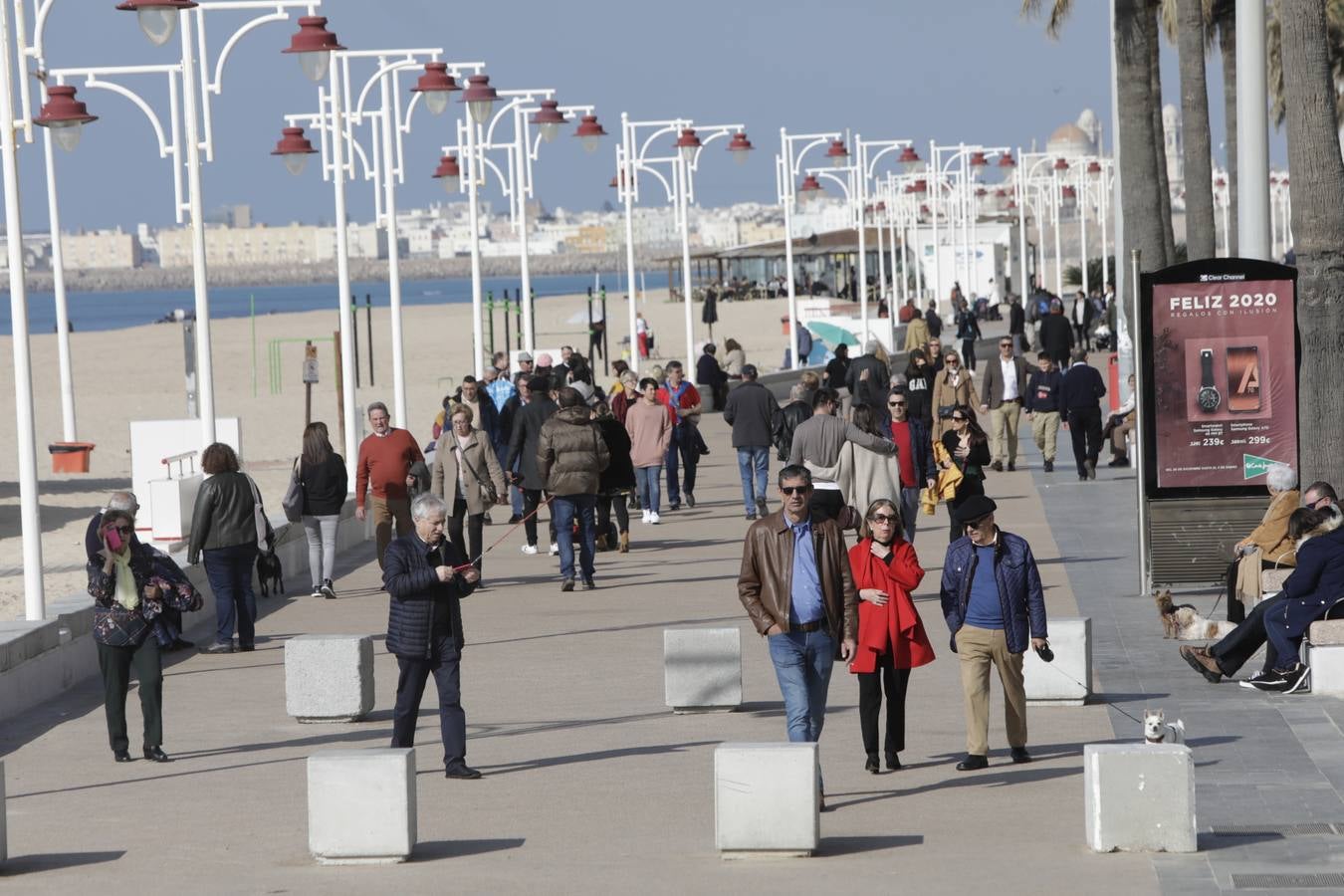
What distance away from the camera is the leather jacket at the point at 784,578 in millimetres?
9664

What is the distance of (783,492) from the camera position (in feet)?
31.9

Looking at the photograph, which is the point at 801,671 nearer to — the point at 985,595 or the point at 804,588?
the point at 804,588

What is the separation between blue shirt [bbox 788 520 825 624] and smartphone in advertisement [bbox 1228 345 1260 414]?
6846mm

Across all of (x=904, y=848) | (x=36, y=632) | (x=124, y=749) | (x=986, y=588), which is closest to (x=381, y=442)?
(x=36, y=632)

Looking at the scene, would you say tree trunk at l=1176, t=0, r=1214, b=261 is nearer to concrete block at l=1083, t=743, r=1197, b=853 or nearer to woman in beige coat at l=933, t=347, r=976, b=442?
woman in beige coat at l=933, t=347, r=976, b=442

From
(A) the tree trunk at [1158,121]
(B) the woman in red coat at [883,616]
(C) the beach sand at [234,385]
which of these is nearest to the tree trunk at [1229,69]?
(A) the tree trunk at [1158,121]

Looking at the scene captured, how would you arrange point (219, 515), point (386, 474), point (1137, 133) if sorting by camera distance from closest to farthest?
Answer: point (219, 515)
point (386, 474)
point (1137, 133)

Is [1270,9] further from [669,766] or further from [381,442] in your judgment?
[669,766]

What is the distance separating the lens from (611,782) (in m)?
10.5

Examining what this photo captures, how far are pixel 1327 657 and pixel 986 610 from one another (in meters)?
2.77

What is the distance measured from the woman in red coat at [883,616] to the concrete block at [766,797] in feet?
4.68

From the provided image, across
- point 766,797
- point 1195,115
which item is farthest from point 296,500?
point 1195,115

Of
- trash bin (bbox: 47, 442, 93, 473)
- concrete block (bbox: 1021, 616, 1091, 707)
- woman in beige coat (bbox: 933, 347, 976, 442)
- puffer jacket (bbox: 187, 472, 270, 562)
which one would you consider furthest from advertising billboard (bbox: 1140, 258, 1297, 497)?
trash bin (bbox: 47, 442, 93, 473)

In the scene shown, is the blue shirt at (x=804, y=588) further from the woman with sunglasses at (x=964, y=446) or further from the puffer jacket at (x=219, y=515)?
the woman with sunglasses at (x=964, y=446)
